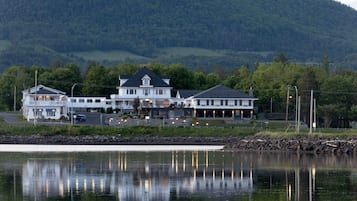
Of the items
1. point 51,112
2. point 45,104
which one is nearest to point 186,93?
point 51,112

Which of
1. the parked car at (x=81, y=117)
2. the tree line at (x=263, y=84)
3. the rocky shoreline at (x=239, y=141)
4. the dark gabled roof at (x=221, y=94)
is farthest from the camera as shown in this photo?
the dark gabled roof at (x=221, y=94)

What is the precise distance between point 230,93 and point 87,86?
19053 mm

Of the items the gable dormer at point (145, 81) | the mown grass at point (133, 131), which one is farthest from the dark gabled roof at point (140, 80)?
the mown grass at point (133, 131)

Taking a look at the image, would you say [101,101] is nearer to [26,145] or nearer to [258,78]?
[258,78]

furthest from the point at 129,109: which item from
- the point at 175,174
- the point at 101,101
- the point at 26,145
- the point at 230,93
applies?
the point at 175,174

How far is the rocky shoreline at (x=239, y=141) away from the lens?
64188 millimetres

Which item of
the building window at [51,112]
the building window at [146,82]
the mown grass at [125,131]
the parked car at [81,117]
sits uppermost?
the building window at [146,82]

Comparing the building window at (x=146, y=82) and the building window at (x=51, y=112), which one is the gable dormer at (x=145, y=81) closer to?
the building window at (x=146, y=82)

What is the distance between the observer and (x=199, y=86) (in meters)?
117

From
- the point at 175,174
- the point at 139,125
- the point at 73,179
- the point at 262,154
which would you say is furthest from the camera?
the point at 139,125

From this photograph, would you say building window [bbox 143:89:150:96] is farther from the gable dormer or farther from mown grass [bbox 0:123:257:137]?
mown grass [bbox 0:123:257:137]

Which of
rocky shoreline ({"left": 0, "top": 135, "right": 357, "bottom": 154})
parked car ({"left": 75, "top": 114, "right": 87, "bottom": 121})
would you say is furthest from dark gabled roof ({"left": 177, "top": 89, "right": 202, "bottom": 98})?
rocky shoreline ({"left": 0, "top": 135, "right": 357, "bottom": 154})

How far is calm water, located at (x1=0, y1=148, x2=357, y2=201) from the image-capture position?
116ft

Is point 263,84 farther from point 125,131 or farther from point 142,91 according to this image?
point 125,131
